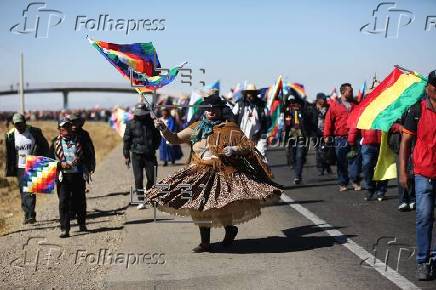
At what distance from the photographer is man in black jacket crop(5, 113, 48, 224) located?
12.8 m

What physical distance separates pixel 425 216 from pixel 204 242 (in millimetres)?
2818

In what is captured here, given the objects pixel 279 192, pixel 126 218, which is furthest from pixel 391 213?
pixel 126 218

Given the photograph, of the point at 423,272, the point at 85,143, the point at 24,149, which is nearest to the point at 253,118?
the point at 85,143

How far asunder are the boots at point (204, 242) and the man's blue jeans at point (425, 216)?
8.72ft

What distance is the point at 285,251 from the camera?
936 cm

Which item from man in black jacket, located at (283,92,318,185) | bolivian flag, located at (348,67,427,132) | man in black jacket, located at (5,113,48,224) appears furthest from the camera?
man in black jacket, located at (283,92,318,185)

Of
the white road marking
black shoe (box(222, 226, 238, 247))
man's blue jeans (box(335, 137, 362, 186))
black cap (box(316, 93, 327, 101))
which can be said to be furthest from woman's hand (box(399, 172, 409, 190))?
black cap (box(316, 93, 327, 101))

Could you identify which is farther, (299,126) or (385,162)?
(299,126)

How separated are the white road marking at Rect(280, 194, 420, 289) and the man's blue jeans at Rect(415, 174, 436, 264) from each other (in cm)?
29

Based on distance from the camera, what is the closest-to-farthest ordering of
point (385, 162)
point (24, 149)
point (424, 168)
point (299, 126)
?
point (424, 168), point (385, 162), point (24, 149), point (299, 126)

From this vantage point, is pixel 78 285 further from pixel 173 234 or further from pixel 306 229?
pixel 306 229

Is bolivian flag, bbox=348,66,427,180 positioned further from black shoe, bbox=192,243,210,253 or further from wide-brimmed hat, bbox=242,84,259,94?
wide-brimmed hat, bbox=242,84,259,94

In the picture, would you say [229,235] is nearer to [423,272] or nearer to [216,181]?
[216,181]

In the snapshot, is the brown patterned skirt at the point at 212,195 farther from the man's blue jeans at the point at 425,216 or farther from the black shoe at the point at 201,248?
the man's blue jeans at the point at 425,216
